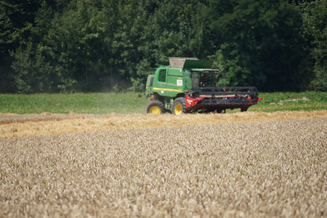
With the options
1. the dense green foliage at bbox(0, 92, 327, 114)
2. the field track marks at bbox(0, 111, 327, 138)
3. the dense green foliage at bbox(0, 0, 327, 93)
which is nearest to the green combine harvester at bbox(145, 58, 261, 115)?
the field track marks at bbox(0, 111, 327, 138)

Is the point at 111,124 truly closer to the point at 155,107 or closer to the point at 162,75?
the point at 155,107

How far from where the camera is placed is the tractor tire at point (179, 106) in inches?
569

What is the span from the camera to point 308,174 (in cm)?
428

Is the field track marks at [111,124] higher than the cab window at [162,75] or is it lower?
lower

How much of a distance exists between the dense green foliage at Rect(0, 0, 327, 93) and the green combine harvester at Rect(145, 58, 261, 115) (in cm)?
2056

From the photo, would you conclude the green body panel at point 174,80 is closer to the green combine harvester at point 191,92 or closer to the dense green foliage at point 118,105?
the green combine harvester at point 191,92

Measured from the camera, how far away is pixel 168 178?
412 cm

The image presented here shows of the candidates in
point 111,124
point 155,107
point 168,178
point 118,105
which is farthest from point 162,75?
point 168,178

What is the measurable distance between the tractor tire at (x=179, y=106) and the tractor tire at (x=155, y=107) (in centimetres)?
104

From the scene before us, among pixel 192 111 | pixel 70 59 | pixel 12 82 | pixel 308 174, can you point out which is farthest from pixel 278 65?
pixel 308 174

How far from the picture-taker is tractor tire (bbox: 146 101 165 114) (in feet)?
53.0

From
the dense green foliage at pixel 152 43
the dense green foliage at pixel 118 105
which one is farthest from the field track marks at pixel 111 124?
the dense green foliage at pixel 152 43

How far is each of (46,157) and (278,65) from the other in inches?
1468

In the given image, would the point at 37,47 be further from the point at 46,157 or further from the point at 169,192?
the point at 169,192
